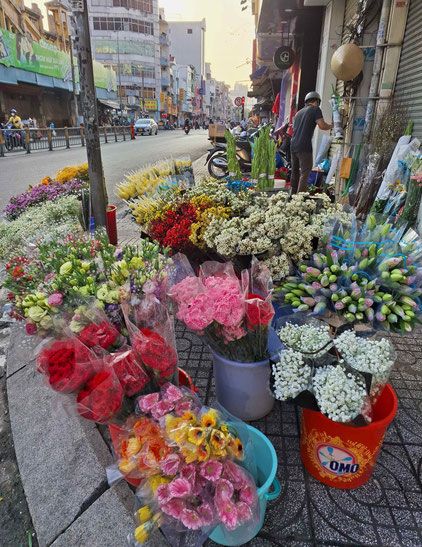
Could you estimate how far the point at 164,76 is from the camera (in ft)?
241

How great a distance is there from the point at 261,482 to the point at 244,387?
539 millimetres

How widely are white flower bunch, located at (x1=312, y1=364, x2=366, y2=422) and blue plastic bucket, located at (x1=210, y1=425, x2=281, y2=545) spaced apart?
1.01 ft

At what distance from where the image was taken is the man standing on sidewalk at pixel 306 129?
6375 millimetres

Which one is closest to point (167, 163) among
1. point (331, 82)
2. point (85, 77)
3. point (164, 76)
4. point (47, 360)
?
point (85, 77)

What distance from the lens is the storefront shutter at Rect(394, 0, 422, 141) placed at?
202 inches

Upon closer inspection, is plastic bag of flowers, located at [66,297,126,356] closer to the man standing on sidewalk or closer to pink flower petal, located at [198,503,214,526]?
pink flower petal, located at [198,503,214,526]

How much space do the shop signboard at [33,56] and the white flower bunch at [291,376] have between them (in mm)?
29565

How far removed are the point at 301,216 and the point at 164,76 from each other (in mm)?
81577

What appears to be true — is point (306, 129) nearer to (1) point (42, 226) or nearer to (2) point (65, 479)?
(1) point (42, 226)

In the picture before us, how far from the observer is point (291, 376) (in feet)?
5.15

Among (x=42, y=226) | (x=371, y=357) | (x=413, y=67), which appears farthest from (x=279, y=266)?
(x=413, y=67)

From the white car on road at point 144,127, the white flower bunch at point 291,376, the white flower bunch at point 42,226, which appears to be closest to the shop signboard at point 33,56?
the white car on road at point 144,127

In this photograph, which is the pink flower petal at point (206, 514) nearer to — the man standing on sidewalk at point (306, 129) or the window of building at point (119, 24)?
the man standing on sidewalk at point (306, 129)

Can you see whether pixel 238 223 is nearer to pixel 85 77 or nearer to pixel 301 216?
pixel 301 216
